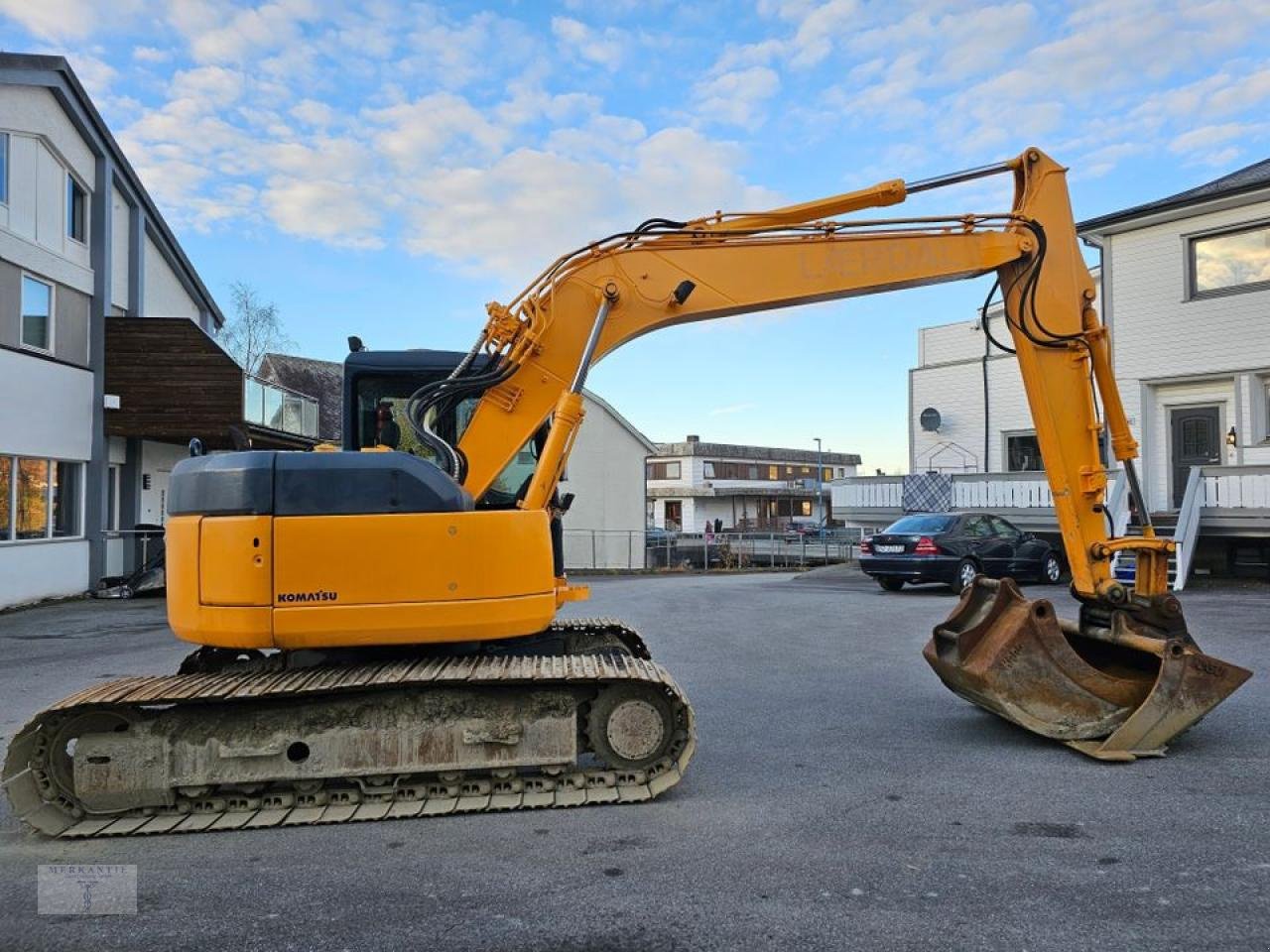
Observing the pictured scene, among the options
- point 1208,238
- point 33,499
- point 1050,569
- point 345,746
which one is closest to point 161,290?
point 33,499

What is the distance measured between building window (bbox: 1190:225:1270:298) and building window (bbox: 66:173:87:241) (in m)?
22.0

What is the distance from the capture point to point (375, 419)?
666 cm

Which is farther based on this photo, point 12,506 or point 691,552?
point 691,552

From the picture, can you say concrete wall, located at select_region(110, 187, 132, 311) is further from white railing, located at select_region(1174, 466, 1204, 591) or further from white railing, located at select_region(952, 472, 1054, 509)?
white railing, located at select_region(1174, 466, 1204, 591)

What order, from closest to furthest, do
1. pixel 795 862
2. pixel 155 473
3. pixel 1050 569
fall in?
pixel 795 862, pixel 1050 569, pixel 155 473

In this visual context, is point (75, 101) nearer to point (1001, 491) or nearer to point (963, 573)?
point (963, 573)

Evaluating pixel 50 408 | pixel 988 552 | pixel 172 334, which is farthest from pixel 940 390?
pixel 50 408

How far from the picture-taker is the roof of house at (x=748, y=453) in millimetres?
70375

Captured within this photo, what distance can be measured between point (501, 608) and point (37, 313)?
15.6m

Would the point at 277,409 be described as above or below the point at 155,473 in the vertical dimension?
above

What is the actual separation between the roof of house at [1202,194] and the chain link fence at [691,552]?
13.6 m

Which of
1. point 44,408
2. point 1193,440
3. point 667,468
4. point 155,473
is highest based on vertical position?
point 667,468

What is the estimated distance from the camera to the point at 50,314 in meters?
16.8

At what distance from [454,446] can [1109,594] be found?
4.52 m
